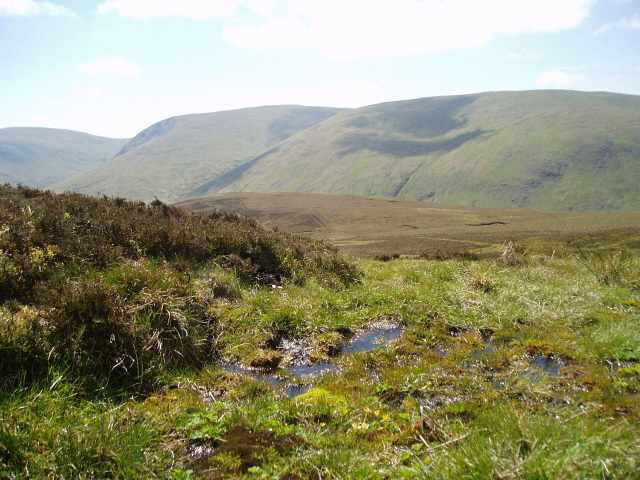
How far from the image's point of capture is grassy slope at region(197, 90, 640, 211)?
11331 centimetres

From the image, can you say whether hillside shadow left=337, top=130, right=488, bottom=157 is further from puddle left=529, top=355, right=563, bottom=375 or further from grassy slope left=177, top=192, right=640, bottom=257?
puddle left=529, top=355, right=563, bottom=375

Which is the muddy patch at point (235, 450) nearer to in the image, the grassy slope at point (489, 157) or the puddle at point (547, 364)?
the puddle at point (547, 364)

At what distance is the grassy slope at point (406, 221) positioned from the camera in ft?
88.7

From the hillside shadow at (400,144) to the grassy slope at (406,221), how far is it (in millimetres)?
100899

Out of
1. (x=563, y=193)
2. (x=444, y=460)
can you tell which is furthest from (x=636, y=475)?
(x=563, y=193)

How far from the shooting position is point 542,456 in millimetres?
2334

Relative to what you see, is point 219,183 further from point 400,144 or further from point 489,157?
point 489,157

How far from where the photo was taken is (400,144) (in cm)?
16625

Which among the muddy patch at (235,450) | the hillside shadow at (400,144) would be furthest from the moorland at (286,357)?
the hillside shadow at (400,144)

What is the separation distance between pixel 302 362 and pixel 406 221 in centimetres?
3794

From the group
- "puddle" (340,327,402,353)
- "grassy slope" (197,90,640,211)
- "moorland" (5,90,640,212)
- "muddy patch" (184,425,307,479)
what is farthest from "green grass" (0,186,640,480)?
"grassy slope" (197,90,640,211)

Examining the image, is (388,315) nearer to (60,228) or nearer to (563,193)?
(60,228)

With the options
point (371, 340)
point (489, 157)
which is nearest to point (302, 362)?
point (371, 340)

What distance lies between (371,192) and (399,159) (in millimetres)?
28721
